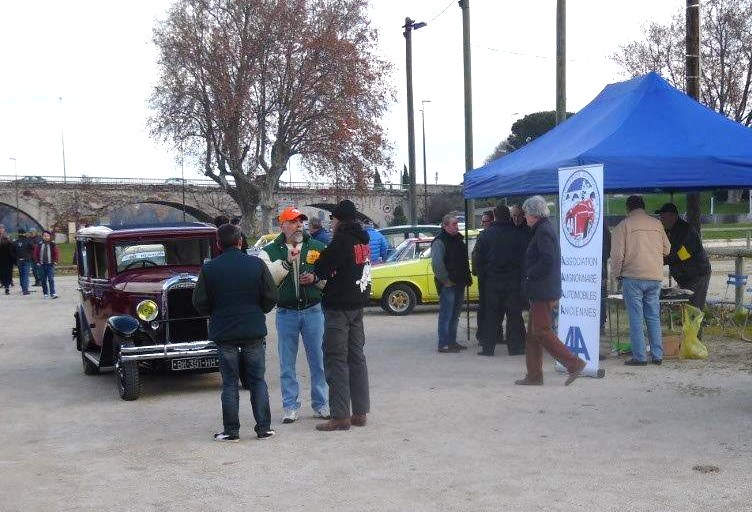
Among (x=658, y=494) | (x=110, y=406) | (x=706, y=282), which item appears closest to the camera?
(x=658, y=494)

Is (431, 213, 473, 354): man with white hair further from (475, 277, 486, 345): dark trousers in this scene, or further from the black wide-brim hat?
the black wide-brim hat

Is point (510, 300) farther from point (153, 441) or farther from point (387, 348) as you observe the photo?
point (153, 441)

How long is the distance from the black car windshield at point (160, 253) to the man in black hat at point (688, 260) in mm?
6126

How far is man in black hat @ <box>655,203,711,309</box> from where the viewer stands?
1256 centimetres

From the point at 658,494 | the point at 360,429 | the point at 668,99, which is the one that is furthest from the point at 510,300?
the point at 658,494

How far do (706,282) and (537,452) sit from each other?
6.59m

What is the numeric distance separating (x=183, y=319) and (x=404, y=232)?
15199mm

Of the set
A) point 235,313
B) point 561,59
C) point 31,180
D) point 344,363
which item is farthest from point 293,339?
point 31,180

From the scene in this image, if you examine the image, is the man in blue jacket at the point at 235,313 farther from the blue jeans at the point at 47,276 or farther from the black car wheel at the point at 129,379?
the blue jeans at the point at 47,276

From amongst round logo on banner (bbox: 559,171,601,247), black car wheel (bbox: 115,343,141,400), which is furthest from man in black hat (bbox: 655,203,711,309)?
black car wheel (bbox: 115,343,141,400)

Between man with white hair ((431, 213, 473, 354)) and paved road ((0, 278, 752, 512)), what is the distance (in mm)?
1338

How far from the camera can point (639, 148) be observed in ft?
34.4

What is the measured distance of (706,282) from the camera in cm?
1259

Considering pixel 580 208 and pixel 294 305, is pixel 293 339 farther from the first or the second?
pixel 580 208
